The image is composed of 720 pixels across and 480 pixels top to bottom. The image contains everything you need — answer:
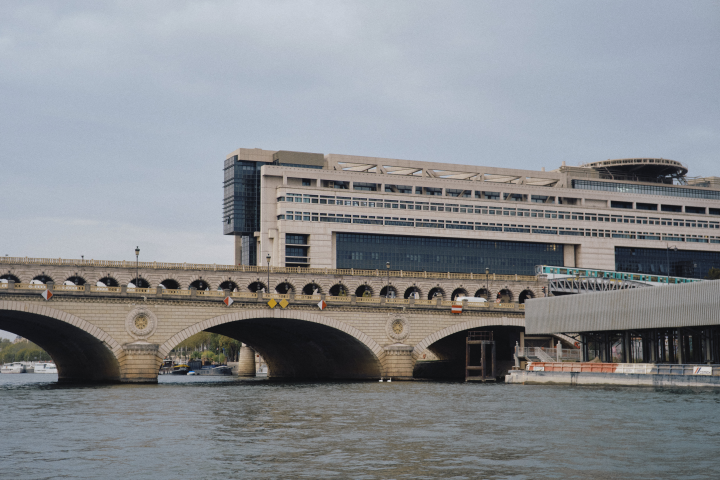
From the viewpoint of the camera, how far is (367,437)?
132ft

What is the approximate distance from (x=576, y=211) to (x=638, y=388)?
7346 cm

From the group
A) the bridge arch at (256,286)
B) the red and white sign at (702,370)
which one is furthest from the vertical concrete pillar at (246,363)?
the red and white sign at (702,370)

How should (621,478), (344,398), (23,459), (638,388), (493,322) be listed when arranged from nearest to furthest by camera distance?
1. (621,478)
2. (23,459)
3. (344,398)
4. (638,388)
5. (493,322)

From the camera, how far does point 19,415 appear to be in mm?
52031

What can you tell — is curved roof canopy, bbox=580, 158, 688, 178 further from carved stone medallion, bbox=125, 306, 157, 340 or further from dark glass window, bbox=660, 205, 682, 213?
carved stone medallion, bbox=125, 306, 157, 340

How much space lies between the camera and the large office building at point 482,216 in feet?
421

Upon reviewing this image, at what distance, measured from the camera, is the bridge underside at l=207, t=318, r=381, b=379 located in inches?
3981

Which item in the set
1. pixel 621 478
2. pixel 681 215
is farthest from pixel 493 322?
pixel 621 478

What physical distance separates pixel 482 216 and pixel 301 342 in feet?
133

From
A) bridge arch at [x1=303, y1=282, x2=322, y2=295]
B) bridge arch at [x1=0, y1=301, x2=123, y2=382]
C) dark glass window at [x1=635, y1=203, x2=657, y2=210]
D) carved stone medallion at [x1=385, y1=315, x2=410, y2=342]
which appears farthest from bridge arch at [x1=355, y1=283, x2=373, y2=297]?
dark glass window at [x1=635, y1=203, x2=657, y2=210]

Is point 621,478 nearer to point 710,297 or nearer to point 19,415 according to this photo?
point 19,415

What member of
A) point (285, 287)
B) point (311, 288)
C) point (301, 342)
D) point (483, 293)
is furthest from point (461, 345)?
point (285, 287)

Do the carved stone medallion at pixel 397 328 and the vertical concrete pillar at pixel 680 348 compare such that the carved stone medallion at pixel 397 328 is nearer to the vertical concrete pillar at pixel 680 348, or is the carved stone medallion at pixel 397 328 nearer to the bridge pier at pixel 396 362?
the bridge pier at pixel 396 362

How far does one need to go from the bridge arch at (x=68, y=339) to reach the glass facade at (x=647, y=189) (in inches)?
3613
